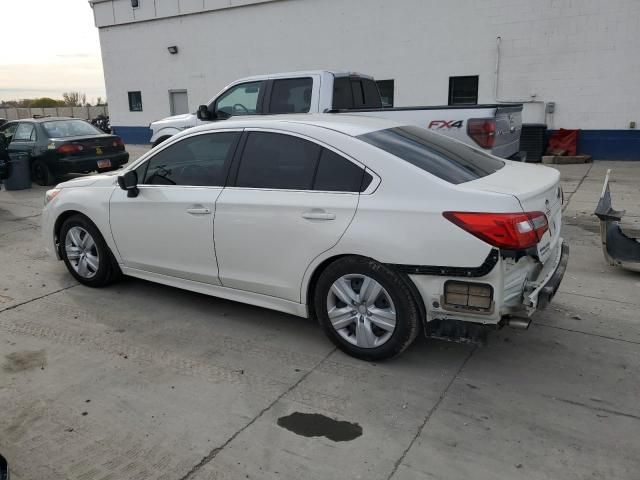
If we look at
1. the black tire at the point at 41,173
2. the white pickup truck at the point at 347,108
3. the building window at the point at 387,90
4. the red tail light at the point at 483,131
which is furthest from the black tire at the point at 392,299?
the building window at the point at 387,90

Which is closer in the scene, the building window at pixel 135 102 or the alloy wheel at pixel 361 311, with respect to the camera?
the alloy wheel at pixel 361 311

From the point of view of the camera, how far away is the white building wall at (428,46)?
513 inches

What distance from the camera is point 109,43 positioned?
21.9 metres

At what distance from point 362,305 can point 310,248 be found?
52 centimetres

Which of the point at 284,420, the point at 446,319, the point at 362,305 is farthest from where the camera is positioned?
the point at 362,305

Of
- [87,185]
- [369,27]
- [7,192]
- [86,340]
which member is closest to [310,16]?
[369,27]

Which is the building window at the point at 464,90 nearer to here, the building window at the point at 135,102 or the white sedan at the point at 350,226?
the white sedan at the point at 350,226

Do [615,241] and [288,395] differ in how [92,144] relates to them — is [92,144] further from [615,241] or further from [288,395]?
[615,241]

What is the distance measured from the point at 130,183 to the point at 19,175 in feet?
28.5

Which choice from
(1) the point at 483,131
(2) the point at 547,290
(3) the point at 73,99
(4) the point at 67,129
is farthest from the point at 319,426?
(3) the point at 73,99

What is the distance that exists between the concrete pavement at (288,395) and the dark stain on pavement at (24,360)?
0.04ft

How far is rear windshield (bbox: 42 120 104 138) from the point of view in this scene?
12.0 m

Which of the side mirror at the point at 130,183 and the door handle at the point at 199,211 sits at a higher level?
the side mirror at the point at 130,183

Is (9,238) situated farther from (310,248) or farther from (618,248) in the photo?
(618,248)
